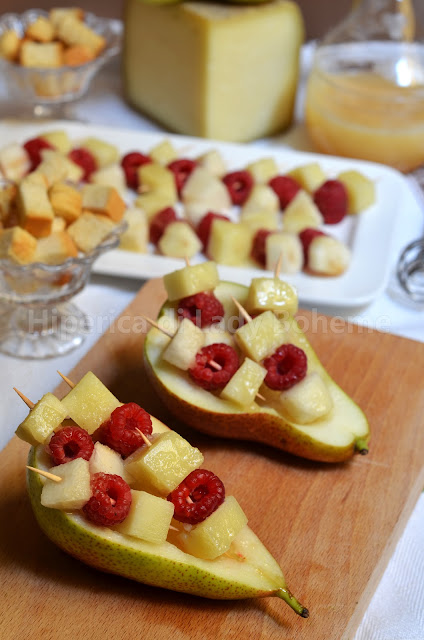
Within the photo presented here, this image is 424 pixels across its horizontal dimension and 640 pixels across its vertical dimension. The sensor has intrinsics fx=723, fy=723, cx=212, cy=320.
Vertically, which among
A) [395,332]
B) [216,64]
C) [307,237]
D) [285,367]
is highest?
[216,64]

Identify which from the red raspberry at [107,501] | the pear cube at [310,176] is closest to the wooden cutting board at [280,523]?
the red raspberry at [107,501]

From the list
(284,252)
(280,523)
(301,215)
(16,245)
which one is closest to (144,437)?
(280,523)

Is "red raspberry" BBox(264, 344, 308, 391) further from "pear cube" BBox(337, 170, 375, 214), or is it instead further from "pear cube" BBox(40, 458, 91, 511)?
"pear cube" BBox(337, 170, 375, 214)

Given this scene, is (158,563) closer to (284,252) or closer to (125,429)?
(125,429)

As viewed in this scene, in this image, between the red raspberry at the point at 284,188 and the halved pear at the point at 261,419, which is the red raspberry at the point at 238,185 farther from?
the halved pear at the point at 261,419

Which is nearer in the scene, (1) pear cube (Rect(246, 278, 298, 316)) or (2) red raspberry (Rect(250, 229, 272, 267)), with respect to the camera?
(1) pear cube (Rect(246, 278, 298, 316))

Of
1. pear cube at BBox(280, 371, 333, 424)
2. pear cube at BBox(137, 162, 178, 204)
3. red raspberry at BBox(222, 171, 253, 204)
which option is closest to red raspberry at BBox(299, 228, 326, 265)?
red raspberry at BBox(222, 171, 253, 204)
